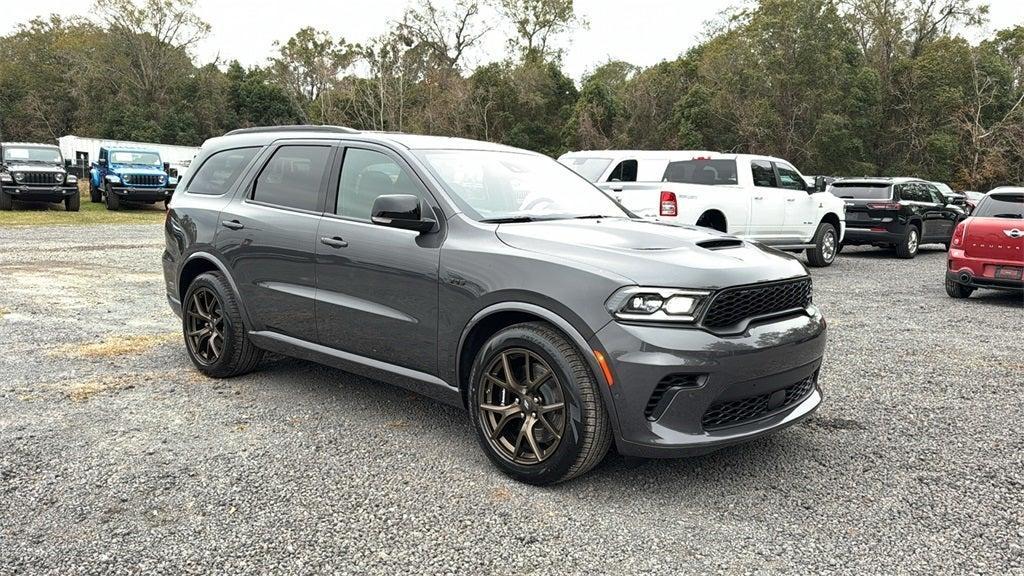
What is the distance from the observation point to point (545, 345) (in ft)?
11.5

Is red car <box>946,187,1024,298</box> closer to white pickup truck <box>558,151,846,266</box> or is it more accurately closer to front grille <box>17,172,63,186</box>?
white pickup truck <box>558,151,846,266</box>

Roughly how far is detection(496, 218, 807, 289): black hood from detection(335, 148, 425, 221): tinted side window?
80 centimetres

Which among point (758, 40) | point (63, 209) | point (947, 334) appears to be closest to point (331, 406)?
point (947, 334)

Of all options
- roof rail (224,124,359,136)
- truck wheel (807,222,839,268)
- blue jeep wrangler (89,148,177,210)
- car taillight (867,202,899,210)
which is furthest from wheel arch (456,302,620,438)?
blue jeep wrangler (89,148,177,210)

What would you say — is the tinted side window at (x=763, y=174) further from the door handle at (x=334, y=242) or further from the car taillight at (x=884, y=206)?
the door handle at (x=334, y=242)

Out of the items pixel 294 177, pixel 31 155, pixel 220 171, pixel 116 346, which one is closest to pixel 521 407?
pixel 294 177

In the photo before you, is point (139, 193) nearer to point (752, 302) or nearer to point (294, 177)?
point (294, 177)

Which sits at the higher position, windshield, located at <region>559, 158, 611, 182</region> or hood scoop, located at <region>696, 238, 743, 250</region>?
windshield, located at <region>559, 158, 611, 182</region>

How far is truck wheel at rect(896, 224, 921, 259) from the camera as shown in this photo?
15469mm

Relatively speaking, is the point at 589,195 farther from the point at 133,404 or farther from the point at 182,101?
the point at 182,101

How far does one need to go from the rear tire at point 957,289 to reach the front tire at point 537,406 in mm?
8503

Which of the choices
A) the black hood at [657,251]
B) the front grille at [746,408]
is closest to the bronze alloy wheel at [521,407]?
the black hood at [657,251]

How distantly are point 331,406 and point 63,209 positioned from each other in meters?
24.4

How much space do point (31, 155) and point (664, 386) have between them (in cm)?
2516
